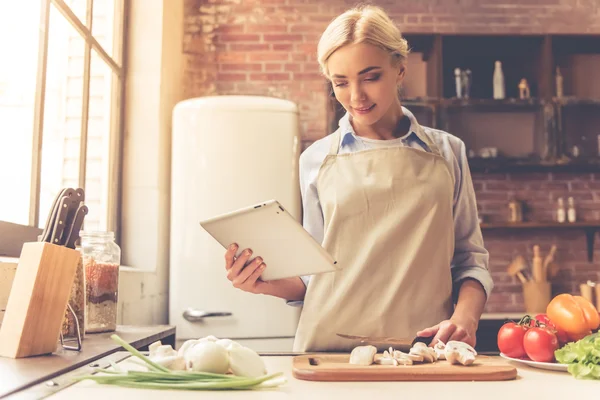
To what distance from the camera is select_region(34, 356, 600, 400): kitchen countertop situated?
866mm

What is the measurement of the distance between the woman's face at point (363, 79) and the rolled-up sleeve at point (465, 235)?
0.27 meters

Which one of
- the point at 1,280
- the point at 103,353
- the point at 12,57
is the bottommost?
the point at 103,353

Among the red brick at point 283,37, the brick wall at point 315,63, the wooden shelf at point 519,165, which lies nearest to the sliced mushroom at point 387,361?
the wooden shelf at point 519,165

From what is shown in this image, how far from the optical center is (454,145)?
5.61 feet

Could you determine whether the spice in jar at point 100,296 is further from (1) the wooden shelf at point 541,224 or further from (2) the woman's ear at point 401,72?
(1) the wooden shelf at point 541,224

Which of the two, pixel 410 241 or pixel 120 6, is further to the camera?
pixel 120 6

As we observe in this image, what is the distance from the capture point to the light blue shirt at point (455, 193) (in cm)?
166

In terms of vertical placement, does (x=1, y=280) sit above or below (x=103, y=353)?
above

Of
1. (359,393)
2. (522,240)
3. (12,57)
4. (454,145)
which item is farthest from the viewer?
(522,240)

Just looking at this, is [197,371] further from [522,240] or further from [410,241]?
[522,240]

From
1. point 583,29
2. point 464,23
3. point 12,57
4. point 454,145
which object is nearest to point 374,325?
point 454,145

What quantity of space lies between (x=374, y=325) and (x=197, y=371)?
2.38 ft

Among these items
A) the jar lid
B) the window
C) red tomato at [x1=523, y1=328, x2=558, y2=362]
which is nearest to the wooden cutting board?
red tomato at [x1=523, y1=328, x2=558, y2=362]

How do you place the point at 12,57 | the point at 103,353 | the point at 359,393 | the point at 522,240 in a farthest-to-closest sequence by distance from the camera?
the point at 522,240, the point at 12,57, the point at 103,353, the point at 359,393
